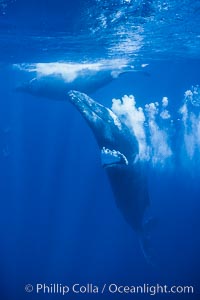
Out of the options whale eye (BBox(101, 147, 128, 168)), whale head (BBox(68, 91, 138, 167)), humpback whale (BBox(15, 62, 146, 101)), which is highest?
humpback whale (BBox(15, 62, 146, 101))

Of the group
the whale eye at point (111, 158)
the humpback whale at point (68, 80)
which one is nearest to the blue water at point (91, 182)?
the humpback whale at point (68, 80)

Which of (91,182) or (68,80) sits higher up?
(68,80)

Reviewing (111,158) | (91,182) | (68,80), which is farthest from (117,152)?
(91,182)

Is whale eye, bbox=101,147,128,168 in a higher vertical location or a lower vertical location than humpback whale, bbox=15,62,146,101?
lower

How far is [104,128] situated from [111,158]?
115 cm

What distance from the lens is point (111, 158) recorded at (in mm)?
12633

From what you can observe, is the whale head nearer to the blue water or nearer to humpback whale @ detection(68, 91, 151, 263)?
humpback whale @ detection(68, 91, 151, 263)

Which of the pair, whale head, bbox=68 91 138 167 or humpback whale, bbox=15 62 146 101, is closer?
whale head, bbox=68 91 138 167

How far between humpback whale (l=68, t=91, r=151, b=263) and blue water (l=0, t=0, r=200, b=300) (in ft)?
10.1

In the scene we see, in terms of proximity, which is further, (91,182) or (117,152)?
(91,182)

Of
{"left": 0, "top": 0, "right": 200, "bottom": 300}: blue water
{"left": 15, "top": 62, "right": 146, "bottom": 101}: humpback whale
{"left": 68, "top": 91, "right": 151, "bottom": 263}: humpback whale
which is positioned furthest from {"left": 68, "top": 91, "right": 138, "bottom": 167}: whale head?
{"left": 15, "top": 62, "right": 146, "bottom": 101}: humpback whale

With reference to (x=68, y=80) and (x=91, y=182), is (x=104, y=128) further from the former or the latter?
(x=91, y=182)

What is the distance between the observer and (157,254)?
2294cm

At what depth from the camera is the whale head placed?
1260 centimetres
